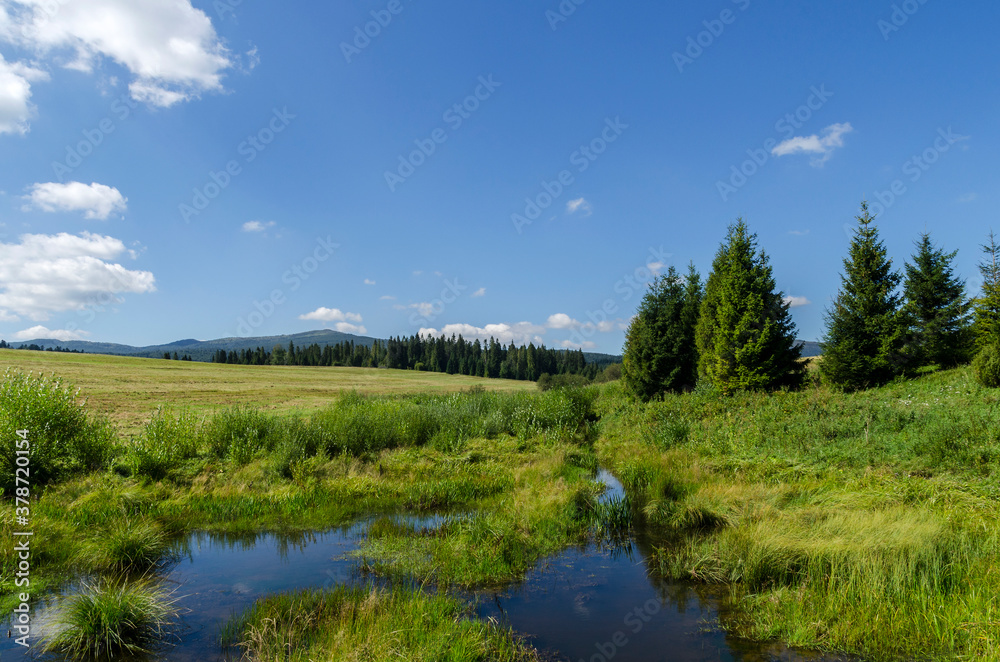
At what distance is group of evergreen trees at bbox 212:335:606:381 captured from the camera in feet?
359

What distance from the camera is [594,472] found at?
15.5m

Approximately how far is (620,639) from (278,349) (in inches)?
4952

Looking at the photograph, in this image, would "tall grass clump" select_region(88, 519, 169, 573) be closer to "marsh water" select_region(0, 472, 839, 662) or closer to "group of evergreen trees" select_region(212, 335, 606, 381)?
"marsh water" select_region(0, 472, 839, 662)

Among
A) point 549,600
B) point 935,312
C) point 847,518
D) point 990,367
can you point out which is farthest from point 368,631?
point 935,312

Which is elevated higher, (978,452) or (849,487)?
(978,452)

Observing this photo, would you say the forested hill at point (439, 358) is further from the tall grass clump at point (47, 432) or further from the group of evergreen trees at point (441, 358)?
the tall grass clump at point (47, 432)

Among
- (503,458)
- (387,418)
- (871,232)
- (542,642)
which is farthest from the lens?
(871,232)

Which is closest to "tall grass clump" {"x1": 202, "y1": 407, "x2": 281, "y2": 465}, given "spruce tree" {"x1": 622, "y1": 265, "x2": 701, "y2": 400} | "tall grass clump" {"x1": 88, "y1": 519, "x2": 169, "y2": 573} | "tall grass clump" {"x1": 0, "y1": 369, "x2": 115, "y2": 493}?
"tall grass clump" {"x1": 0, "y1": 369, "x2": 115, "y2": 493}

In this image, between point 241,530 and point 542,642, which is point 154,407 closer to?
point 241,530

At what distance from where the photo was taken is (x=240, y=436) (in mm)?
15430

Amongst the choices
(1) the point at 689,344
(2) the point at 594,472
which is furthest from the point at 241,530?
(1) the point at 689,344

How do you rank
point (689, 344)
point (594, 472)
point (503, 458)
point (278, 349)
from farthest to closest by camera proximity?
point (278, 349)
point (689, 344)
point (503, 458)
point (594, 472)

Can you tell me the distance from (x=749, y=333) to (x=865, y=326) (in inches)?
226

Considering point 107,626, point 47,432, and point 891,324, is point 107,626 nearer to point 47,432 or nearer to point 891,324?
point 47,432
